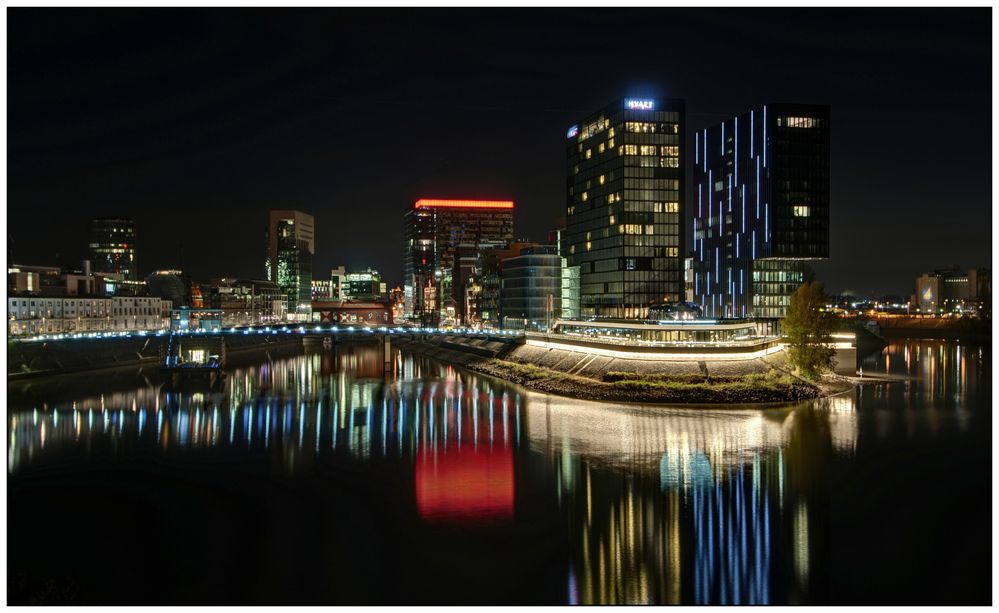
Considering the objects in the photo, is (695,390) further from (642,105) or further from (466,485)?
(642,105)

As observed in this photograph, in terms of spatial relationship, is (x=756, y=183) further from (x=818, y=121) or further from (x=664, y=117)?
(x=664, y=117)

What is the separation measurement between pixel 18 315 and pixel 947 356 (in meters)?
131

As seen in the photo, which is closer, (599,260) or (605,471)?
(605,471)

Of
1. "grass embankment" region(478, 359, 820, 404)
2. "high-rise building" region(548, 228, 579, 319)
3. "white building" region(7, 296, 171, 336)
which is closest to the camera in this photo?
"grass embankment" region(478, 359, 820, 404)

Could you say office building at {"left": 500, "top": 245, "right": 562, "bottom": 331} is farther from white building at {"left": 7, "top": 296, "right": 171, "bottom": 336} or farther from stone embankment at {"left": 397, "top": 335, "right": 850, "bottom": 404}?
white building at {"left": 7, "top": 296, "right": 171, "bottom": 336}

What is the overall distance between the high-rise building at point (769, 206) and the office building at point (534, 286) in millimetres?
32560

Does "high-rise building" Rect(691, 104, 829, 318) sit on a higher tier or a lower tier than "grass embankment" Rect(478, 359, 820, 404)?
higher

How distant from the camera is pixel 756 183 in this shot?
121 metres

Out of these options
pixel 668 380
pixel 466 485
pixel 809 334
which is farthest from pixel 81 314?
pixel 809 334

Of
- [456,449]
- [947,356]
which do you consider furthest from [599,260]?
[456,449]

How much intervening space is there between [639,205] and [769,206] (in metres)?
23.9

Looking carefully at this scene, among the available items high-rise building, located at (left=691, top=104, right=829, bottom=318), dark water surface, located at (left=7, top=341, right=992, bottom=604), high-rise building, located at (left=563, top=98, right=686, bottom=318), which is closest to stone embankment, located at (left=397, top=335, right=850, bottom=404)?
dark water surface, located at (left=7, top=341, right=992, bottom=604)

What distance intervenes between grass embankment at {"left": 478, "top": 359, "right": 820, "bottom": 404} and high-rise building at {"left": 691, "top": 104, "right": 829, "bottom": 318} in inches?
2177

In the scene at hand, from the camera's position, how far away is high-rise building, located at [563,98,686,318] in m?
110
